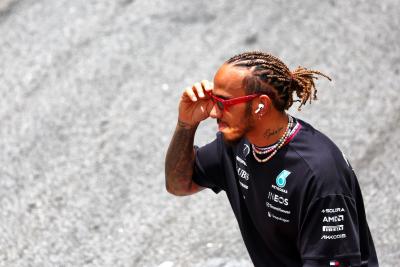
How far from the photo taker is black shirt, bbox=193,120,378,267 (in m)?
3.32

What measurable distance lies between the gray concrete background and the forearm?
5.33 feet

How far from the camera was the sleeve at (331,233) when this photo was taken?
330 cm

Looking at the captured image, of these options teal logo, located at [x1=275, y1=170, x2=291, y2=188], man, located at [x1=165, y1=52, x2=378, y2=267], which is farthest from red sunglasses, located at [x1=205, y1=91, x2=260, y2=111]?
teal logo, located at [x1=275, y1=170, x2=291, y2=188]

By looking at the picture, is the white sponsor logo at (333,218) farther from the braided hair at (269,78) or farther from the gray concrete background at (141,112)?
the gray concrete background at (141,112)

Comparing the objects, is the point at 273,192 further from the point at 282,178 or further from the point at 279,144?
the point at 279,144

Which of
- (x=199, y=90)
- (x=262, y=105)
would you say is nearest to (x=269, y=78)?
(x=262, y=105)

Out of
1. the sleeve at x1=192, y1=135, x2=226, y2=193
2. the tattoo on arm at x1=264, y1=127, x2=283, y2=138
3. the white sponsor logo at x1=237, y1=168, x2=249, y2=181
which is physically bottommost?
the white sponsor logo at x1=237, y1=168, x2=249, y2=181

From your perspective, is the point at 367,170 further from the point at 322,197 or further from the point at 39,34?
the point at 39,34

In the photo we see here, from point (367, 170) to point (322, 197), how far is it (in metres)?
3.35

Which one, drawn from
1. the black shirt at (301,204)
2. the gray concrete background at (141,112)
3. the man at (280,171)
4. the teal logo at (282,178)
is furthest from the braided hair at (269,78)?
the gray concrete background at (141,112)

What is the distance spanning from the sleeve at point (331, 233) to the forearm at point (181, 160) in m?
0.84

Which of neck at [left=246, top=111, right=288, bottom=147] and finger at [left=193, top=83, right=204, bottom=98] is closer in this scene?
neck at [left=246, top=111, right=288, bottom=147]

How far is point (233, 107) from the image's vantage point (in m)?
3.51

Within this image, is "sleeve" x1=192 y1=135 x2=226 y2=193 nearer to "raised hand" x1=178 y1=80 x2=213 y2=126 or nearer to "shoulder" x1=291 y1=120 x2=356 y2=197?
"raised hand" x1=178 y1=80 x2=213 y2=126
